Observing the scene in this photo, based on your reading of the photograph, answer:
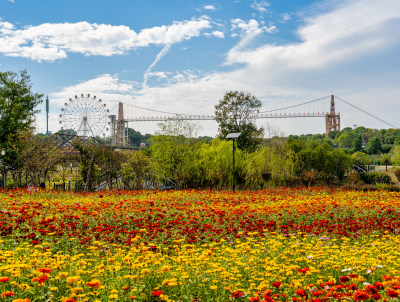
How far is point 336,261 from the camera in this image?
18.6ft

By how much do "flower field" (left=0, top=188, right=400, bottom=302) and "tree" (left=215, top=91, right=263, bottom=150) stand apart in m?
18.2

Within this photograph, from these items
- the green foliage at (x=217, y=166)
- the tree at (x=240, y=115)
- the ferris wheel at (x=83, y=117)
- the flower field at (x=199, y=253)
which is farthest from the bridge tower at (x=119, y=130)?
the flower field at (x=199, y=253)

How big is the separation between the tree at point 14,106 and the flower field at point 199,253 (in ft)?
33.8

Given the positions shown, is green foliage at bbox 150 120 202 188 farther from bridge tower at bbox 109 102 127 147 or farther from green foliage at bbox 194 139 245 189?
bridge tower at bbox 109 102 127 147

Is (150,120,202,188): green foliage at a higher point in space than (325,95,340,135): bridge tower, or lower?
lower

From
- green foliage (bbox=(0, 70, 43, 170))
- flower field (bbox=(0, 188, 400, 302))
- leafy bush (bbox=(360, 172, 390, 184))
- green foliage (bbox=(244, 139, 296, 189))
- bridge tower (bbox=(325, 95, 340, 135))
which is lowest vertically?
leafy bush (bbox=(360, 172, 390, 184))

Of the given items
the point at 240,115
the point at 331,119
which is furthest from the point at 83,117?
the point at 331,119

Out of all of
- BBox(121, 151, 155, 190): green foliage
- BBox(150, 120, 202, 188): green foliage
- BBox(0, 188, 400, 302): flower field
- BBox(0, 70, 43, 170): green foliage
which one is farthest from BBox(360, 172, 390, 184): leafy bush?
BBox(0, 70, 43, 170): green foliage

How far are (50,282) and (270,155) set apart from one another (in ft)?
77.1

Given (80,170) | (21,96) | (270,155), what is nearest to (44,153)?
(80,170)

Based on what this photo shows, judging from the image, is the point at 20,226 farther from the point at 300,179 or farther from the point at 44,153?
the point at 300,179

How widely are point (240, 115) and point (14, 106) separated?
1879cm

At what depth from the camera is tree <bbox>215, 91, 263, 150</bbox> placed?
3306 centimetres

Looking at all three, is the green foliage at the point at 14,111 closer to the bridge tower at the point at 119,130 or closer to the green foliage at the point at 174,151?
the green foliage at the point at 174,151
